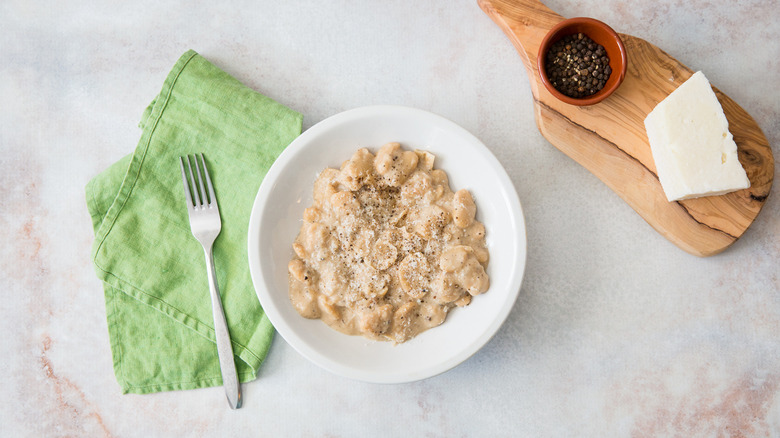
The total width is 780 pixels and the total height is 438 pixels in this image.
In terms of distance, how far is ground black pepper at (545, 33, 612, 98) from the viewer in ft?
7.93

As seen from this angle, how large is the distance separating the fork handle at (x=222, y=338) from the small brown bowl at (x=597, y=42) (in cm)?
175

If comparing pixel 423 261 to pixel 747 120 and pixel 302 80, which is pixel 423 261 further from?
pixel 747 120

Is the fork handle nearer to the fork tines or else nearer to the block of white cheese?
the fork tines

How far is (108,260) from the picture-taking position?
2.61 meters

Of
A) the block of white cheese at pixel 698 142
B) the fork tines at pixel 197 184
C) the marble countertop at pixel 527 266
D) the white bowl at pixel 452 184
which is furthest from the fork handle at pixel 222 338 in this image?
the block of white cheese at pixel 698 142

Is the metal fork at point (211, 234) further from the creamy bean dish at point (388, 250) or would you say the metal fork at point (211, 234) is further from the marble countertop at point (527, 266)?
the creamy bean dish at point (388, 250)

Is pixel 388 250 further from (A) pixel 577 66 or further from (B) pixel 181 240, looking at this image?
(A) pixel 577 66

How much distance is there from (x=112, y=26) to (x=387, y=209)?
1765 millimetres

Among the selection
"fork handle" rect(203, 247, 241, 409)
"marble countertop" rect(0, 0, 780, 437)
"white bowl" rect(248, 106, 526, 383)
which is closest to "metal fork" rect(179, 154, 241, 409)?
"fork handle" rect(203, 247, 241, 409)

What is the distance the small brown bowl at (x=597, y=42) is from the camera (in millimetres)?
2361

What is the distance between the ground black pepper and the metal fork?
5.54 feet

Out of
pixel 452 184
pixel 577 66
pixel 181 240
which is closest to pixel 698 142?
pixel 577 66

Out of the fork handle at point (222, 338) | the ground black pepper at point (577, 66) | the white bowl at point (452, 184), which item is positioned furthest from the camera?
the fork handle at point (222, 338)

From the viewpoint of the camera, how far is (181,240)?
8.66 ft
